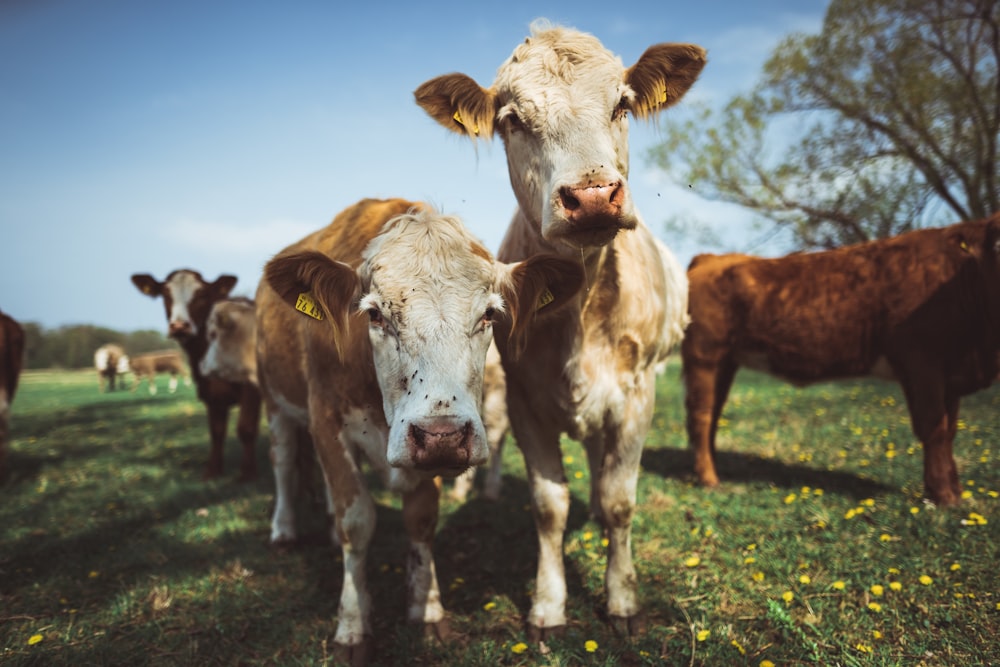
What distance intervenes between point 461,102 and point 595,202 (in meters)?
1.17

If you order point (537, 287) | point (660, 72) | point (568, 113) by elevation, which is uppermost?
point (660, 72)

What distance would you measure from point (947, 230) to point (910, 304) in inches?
31.2

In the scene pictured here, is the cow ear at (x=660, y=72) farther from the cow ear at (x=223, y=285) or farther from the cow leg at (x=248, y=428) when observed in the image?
the cow ear at (x=223, y=285)

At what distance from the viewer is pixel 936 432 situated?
459 cm

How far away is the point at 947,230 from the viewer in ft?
16.5

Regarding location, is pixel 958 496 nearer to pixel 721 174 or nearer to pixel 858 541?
pixel 858 541

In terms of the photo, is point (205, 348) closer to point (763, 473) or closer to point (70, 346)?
point (763, 473)

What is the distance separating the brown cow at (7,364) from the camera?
6.86 metres

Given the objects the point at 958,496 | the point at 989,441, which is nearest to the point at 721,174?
the point at 989,441

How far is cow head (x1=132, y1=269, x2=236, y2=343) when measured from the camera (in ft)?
24.8

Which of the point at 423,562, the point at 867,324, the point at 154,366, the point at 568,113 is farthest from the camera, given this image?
the point at 154,366

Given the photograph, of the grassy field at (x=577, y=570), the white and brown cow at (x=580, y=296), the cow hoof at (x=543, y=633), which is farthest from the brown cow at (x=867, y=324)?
the cow hoof at (x=543, y=633)

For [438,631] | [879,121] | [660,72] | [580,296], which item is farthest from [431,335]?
[879,121]

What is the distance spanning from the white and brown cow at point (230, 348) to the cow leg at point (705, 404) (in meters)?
4.94
